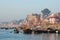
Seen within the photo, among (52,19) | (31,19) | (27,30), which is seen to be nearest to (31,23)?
(31,19)

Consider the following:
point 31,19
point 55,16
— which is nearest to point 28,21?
point 31,19

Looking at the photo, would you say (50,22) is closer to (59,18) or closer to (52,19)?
(52,19)

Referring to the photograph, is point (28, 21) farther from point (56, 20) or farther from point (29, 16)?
point (56, 20)

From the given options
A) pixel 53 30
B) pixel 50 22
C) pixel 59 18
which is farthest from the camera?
pixel 59 18

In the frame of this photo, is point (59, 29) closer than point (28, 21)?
Yes

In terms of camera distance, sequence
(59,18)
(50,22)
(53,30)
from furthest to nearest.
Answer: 1. (59,18)
2. (50,22)
3. (53,30)

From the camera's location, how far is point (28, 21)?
518 feet

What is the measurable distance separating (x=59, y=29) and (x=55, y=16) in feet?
126

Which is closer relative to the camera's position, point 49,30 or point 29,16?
point 49,30

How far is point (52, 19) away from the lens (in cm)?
14288

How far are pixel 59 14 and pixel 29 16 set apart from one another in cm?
2029

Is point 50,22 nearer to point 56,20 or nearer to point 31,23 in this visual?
point 56,20

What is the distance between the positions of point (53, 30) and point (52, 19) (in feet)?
119

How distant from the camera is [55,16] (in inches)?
5753
